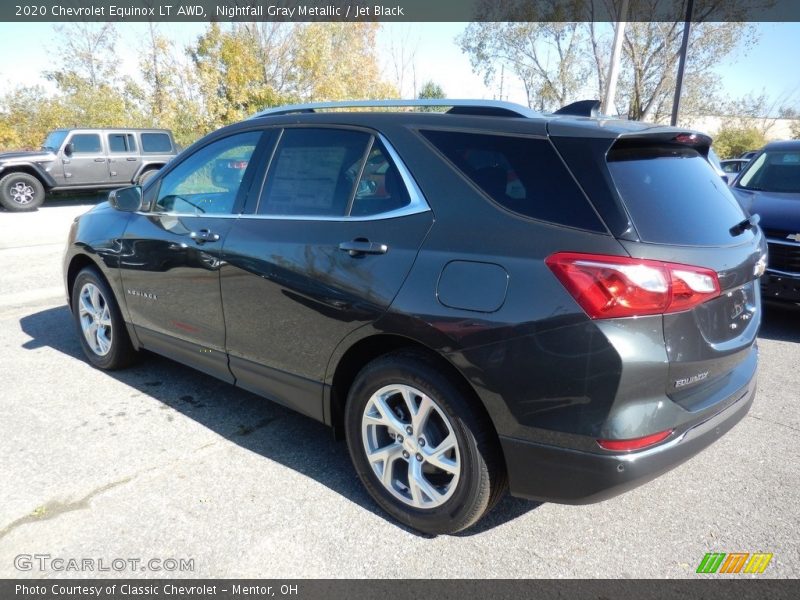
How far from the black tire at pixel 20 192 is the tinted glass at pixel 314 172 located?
577 inches

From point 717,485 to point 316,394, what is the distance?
209 cm

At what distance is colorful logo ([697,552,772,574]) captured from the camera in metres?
2.40

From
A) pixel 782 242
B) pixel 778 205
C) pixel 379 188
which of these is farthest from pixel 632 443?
pixel 778 205

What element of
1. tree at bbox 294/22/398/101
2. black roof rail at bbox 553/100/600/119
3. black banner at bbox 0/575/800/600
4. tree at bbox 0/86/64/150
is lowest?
black banner at bbox 0/575/800/600

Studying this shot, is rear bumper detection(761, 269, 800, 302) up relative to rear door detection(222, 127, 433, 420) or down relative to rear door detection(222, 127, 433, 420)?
down

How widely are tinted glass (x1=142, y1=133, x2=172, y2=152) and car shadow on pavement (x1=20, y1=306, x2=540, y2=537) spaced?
1373cm

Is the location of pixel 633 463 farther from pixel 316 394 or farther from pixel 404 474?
pixel 316 394

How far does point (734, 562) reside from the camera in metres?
2.44

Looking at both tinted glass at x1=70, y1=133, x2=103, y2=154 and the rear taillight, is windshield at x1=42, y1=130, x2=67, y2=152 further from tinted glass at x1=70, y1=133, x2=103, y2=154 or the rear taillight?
the rear taillight

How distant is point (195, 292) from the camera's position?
3465mm

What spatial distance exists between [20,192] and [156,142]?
3.99 meters

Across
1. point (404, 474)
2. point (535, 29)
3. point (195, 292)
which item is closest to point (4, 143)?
point (535, 29)

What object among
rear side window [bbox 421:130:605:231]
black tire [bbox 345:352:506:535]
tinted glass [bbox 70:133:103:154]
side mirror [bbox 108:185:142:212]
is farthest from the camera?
tinted glass [bbox 70:133:103:154]

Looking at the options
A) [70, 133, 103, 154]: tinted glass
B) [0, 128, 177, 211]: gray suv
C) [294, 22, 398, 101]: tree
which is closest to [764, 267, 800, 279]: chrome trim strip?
[0, 128, 177, 211]: gray suv
